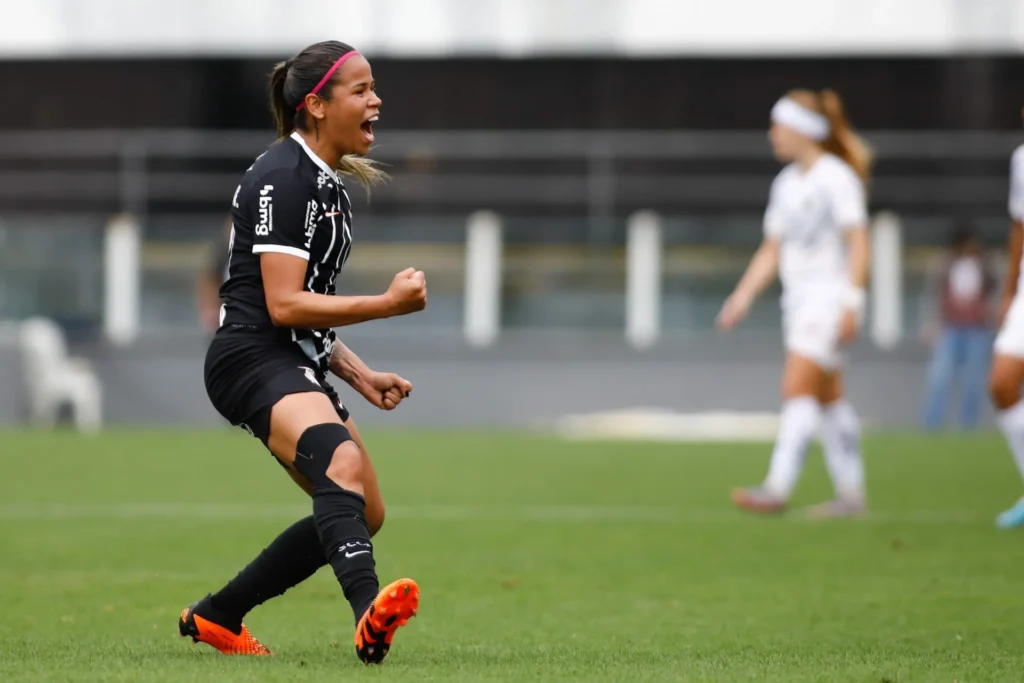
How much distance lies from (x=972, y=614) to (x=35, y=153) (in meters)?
20.9

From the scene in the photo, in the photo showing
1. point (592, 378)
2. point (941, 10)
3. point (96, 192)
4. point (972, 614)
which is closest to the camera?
point (972, 614)

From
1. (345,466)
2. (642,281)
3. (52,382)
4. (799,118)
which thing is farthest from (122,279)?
(345,466)

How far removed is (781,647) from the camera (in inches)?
230

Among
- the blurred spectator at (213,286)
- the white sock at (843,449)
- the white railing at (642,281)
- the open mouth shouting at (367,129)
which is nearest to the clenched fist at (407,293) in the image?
the open mouth shouting at (367,129)

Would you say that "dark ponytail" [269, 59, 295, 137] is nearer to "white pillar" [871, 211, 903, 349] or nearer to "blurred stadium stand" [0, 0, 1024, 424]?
"blurred stadium stand" [0, 0, 1024, 424]

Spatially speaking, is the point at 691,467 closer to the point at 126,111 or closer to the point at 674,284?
the point at 674,284

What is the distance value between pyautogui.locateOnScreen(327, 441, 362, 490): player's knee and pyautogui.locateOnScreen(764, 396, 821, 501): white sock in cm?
542

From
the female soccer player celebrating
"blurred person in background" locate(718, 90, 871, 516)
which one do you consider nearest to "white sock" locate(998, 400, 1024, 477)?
"blurred person in background" locate(718, 90, 871, 516)

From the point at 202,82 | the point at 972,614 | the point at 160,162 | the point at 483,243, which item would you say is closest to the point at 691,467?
the point at 972,614

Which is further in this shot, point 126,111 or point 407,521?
point 126,111

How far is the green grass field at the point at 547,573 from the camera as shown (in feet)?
17.6

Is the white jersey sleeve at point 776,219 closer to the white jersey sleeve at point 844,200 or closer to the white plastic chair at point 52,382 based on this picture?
the white jersey sleeve at point 844,200

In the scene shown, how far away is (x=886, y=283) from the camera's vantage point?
73.1 feet

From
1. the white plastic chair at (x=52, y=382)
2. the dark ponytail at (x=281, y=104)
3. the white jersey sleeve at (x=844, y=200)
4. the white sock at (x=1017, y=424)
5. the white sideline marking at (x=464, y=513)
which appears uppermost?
the dark ponytail at (x=281, y=104)
